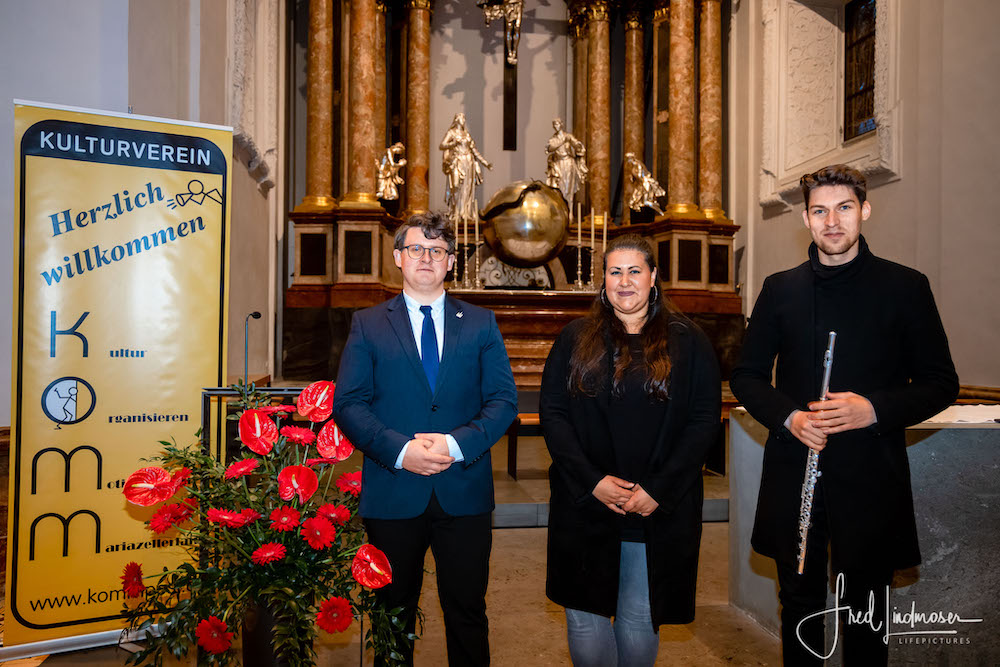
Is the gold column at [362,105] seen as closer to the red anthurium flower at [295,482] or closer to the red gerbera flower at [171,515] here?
the red gerbera flower at [171,515]

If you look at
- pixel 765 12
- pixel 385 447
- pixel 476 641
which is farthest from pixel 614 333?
pixel 765 12

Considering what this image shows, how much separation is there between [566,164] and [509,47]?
161 cm

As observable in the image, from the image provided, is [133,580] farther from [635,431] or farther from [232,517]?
[635,431]

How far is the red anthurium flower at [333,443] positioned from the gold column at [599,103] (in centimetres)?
743

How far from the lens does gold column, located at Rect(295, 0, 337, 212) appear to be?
26.4 ft

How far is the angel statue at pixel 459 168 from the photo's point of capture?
8.14m

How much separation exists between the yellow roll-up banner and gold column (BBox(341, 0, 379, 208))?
4750 mm

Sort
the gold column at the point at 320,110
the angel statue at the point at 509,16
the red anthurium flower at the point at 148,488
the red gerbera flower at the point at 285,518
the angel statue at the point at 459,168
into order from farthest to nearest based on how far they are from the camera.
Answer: the angel statue at the point at 509,16
the angel statue at the point at 459,168
the gold column at the point at 320,110
the red anthurium flower at the point at 148,488
the red gerbera flower at the point at 285,518

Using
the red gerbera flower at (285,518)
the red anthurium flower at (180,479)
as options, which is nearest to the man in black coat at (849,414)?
the red gerbera flower at (285,518)

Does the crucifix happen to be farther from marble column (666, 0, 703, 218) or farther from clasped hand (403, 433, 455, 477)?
clasped hand (403, 433, 455, 477)

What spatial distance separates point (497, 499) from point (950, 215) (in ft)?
15.4

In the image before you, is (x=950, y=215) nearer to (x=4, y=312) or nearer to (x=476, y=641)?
(x=476, y=641)

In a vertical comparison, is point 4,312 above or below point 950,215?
below

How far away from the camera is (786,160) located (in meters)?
8.71
